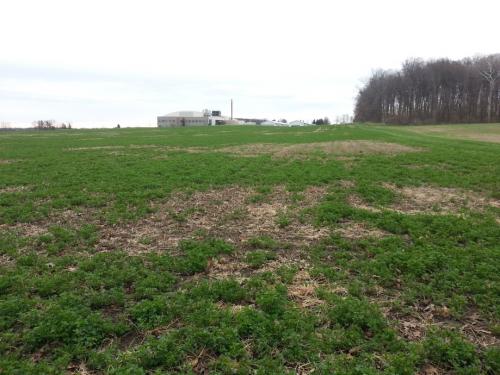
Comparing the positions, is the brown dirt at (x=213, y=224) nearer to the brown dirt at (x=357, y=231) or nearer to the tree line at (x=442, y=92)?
the brown dirt at (x=357, y=231)

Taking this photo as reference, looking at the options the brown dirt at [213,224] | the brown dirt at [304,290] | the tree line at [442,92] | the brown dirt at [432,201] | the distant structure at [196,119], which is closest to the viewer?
the brown dirt at [304,290]

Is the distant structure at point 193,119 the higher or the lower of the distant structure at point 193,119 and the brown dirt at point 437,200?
the higher

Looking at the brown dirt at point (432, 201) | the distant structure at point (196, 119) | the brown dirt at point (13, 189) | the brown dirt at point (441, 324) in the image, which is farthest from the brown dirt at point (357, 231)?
the distant structure at point (196, 119)

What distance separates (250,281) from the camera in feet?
17.1

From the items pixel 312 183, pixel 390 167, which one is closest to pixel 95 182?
pixel 312 183

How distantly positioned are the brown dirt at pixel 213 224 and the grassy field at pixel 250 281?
6 centimetres

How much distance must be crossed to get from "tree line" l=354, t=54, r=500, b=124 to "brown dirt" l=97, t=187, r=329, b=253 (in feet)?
289

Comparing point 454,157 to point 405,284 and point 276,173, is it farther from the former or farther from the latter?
point 405,284

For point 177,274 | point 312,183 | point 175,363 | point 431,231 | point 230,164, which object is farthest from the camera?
point 230,164

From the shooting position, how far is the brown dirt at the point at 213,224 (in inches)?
274

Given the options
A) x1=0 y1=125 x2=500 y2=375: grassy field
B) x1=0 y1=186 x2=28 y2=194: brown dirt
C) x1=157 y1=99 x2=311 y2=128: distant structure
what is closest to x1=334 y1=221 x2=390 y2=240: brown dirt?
x1=0 y1=125 x2=500 y2=375: grassy field

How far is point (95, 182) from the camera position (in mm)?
12156

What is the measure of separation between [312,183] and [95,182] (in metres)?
7.91

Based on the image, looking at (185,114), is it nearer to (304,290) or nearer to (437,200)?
(437,200)
